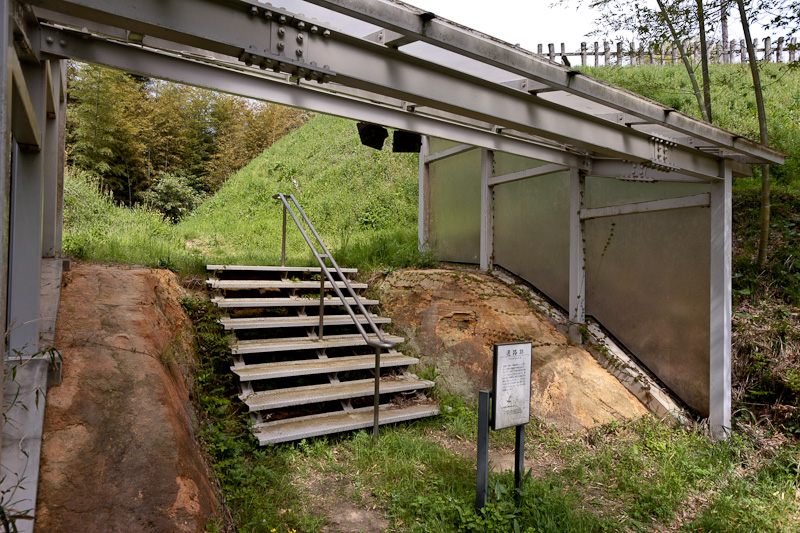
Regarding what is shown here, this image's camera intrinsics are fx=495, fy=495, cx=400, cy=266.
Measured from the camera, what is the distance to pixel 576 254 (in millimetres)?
6195

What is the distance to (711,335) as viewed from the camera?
5.06 m

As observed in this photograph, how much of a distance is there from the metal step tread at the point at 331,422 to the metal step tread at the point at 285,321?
3.75ft

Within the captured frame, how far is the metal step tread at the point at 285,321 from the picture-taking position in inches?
196

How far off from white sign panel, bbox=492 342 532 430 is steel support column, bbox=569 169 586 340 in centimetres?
288

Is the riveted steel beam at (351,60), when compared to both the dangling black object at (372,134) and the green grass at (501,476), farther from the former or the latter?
the green grass at (501,476)

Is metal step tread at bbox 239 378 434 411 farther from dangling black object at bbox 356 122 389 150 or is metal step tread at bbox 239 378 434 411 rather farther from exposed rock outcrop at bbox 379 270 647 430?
dangling black object at bbox 356 122 389 150

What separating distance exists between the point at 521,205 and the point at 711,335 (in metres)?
2.90

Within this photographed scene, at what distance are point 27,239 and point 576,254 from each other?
5496mm

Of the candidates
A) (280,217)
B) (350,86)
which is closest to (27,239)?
(350,86)

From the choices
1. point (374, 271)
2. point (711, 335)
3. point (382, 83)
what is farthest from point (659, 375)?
point (382, 83)

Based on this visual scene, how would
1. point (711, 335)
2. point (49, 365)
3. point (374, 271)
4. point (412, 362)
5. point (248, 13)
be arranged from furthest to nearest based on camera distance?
point (374, 271)
point (412, 362)
point (711, 335)
point (49, 365)
point (248, 13)

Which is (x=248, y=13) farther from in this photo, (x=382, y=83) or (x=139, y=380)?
(x=139, y=380)

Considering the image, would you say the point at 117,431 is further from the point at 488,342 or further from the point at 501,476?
the point at 488,342

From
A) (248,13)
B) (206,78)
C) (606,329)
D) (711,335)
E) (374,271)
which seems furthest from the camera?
(374,271)
